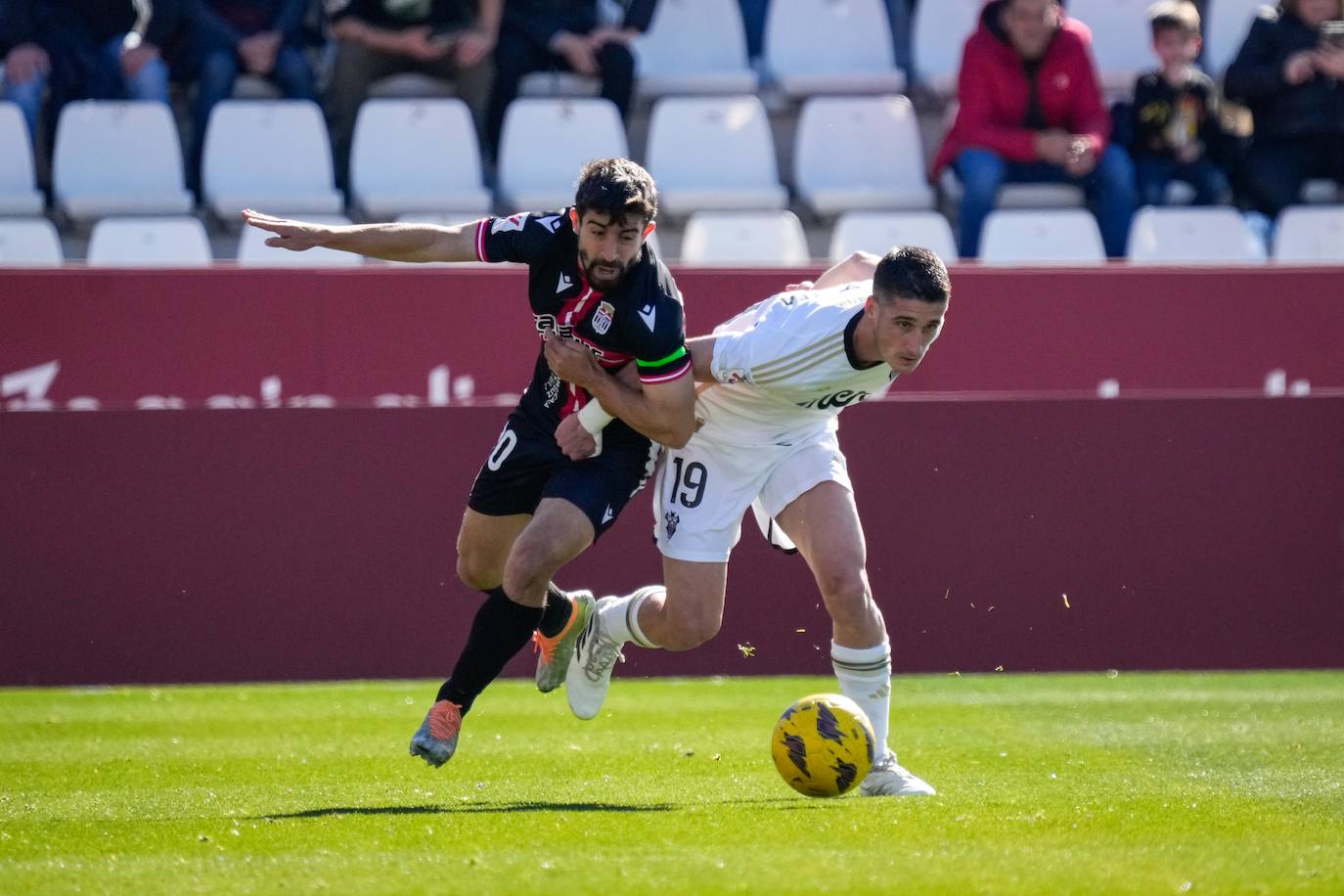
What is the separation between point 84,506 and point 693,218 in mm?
4342

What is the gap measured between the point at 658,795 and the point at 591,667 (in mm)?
1264

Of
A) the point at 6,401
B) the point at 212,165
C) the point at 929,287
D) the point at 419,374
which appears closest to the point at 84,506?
the point at 6,401

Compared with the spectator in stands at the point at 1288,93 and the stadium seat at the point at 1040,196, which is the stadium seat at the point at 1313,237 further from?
the stadium seat at the point at 1040,196

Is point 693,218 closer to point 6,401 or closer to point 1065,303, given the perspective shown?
→ point 1065,303

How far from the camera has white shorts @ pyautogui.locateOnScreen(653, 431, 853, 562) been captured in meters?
6.93

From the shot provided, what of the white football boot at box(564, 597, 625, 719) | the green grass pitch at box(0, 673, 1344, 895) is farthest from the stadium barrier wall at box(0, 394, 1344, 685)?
the white football boot at box(564, 597, 625, 719)

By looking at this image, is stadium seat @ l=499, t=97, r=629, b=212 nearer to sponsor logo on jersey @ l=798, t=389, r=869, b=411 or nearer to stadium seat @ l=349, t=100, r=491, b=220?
stadium seat @ l=349, t=100, r=491, b=220

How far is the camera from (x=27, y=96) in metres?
12.3

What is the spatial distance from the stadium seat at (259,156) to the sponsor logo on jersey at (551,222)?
6141mm

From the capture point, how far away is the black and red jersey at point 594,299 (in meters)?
6.37

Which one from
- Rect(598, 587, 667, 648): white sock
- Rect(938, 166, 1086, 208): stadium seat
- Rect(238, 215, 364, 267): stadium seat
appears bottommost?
Rect(598, 587, 667, 648): white sock

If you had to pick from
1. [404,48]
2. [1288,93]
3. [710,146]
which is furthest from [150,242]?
[1288,93]

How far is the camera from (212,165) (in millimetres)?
12414

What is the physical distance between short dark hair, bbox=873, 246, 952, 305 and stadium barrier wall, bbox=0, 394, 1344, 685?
3884mm
